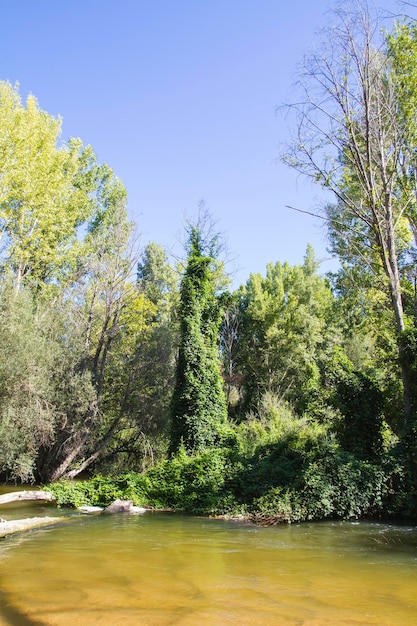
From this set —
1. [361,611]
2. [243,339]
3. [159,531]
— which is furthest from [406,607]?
[243,339]

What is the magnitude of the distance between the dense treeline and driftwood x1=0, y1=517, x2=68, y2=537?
3.20 meters

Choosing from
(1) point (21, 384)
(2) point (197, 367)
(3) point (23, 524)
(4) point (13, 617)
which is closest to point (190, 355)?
(2) point (197, 367)

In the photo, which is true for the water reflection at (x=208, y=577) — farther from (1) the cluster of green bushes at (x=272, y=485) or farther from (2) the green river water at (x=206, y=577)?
(1) the cluster of green bushes at (x=272, y=485)

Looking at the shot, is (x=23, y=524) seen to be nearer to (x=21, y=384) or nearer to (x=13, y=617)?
(x=13, y=617)

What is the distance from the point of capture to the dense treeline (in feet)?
50.0

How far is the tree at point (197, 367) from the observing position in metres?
20.0

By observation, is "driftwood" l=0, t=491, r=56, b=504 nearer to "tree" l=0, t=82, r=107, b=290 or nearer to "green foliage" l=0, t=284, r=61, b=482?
"green foliage" l=0, t=284, r=61, b=482

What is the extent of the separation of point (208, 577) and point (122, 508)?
8.57 metres

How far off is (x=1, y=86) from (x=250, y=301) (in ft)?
84.2

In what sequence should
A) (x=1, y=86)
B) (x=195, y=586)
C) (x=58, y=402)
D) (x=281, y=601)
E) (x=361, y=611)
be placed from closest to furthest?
(x=361, y=611), (x=281, y=601), (x=195, y=586), (x=1, y=86), (x=58, y=402)

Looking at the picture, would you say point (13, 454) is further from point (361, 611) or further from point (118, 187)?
point (118, 187)

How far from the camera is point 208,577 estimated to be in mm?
7043

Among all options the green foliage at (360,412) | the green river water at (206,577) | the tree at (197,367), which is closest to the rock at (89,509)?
the green river water at (206,577)

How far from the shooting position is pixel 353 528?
12.3m
